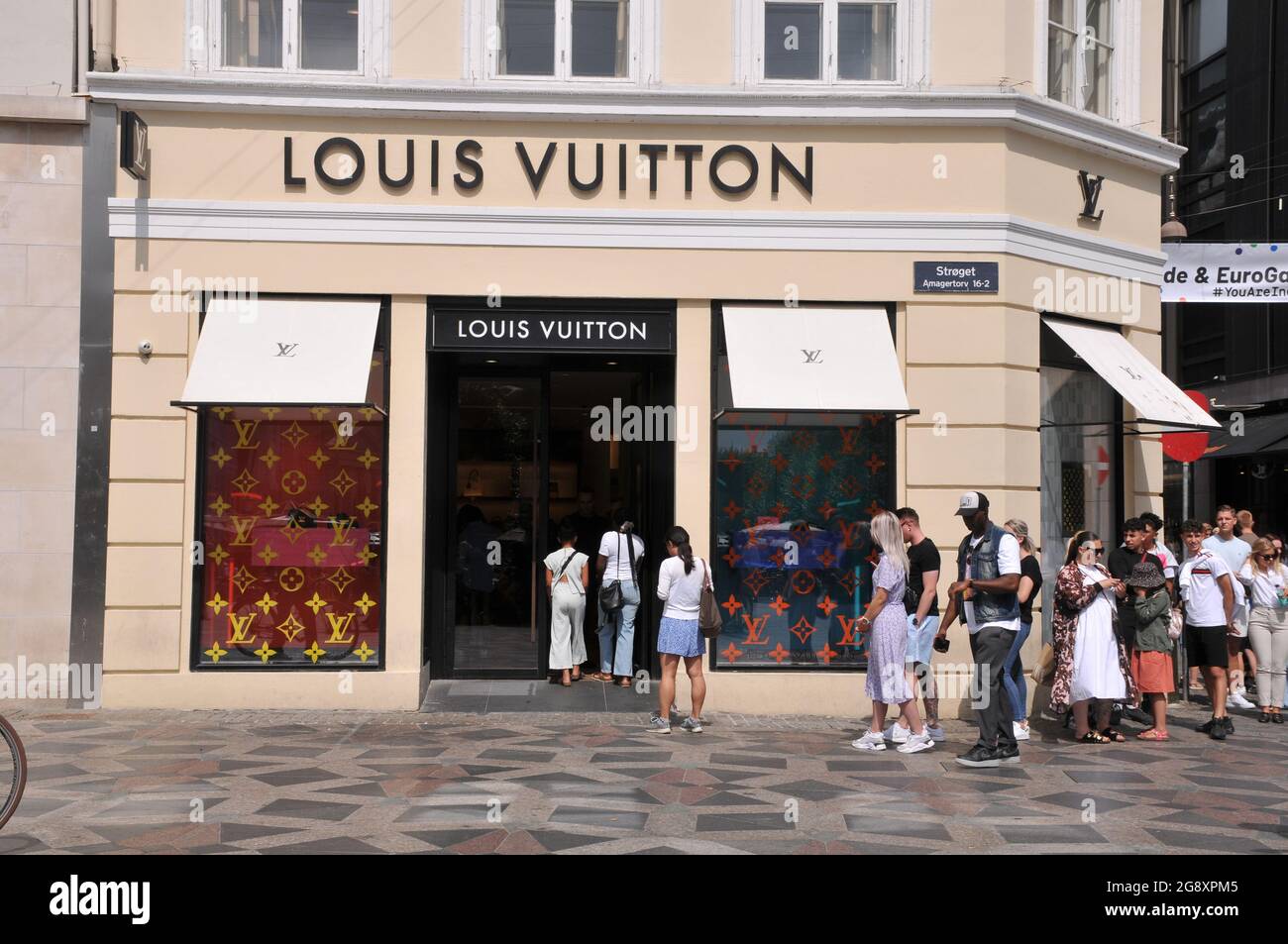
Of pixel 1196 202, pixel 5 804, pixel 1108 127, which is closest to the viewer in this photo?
pixel 5 804

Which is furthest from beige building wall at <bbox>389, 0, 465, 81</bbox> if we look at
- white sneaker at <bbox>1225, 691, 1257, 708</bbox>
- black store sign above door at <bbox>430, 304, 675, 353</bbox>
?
white sneaker at <bbox>1225, 691, 1257, 708</bbox>

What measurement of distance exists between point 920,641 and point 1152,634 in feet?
6.93

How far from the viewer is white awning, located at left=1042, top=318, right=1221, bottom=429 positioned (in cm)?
1236

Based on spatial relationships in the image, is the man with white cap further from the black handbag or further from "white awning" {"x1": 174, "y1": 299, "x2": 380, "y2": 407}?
"white awning" {"x1": 174, "y1": 299, "x2": 380, "y2": 407}

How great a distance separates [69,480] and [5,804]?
221 inches

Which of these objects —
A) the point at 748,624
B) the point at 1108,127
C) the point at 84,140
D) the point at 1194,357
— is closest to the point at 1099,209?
the point at 1108,127

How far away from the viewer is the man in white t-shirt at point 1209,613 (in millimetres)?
11539

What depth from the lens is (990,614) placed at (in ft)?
31.9

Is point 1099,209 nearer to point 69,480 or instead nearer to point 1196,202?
point 69,480

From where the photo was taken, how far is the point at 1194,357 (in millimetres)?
31016

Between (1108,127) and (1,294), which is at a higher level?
(1108,127)

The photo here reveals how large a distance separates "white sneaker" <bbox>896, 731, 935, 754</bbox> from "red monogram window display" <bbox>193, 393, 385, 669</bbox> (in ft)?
16.4

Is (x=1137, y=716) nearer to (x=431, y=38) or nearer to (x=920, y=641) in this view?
(x=920, y=641)

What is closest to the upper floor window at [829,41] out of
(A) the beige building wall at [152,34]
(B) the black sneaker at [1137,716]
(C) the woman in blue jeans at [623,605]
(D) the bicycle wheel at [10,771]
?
(C) the woman in blue jeans at [623,605]
